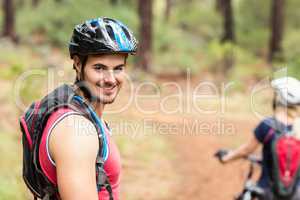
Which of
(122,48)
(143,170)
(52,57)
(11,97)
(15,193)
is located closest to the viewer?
(122,48)

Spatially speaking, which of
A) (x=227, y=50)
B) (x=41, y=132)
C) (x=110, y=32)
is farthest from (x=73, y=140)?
(x=227, y=50)

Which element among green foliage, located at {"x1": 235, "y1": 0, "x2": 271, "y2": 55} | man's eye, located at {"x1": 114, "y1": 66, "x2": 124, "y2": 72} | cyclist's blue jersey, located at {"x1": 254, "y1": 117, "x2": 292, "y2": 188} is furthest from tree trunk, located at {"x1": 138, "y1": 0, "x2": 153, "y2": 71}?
man's eye, located at {"x1": 114, "y1": 66, "x2": 124, "y2": 72}

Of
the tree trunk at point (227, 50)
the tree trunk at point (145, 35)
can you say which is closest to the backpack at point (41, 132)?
the tree trunk at point (145, 35)

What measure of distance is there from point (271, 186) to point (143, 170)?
4420mm

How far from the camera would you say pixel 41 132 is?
7.75ft

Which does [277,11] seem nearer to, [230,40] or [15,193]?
[230,40]

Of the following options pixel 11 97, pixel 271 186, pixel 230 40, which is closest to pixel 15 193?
pixel 271 186

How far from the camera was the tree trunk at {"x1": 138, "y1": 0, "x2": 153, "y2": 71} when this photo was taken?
17359 mm

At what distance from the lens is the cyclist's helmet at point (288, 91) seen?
172 inches

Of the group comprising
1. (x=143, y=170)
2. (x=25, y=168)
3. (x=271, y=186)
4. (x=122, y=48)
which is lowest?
(x=143, y=170)

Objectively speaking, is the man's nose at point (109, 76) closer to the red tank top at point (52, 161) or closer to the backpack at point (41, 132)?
the backpack at point (41, 132)

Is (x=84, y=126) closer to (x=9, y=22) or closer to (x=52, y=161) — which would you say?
Answer: (x=52, y=161)

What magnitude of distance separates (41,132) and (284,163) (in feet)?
8.70

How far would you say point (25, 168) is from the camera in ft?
8.20
